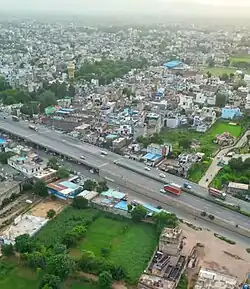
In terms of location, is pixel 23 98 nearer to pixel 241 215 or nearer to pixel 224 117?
pixel 224 117

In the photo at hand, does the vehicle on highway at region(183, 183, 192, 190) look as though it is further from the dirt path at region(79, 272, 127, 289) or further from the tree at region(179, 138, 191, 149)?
the dirt path at region(79, 272, 127, 289)

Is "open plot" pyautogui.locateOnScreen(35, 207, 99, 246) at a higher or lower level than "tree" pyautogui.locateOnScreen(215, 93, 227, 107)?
lower

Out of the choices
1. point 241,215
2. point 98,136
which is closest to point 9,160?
point 98,136

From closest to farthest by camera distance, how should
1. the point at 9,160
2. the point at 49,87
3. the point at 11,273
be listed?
the point at 11,273 → the point at 9,160 → the point at 49,87

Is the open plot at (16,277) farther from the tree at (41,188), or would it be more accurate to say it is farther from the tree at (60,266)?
the tree at (41,188)

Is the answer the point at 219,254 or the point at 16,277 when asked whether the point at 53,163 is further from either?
the point at 219,254

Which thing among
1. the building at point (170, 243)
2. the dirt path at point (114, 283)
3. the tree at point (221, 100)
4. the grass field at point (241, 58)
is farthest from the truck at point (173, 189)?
the grass field at point (241, 58)

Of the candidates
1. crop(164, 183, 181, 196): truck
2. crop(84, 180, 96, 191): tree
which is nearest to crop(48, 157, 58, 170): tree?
crop(84, 180, 96, 191): tree
